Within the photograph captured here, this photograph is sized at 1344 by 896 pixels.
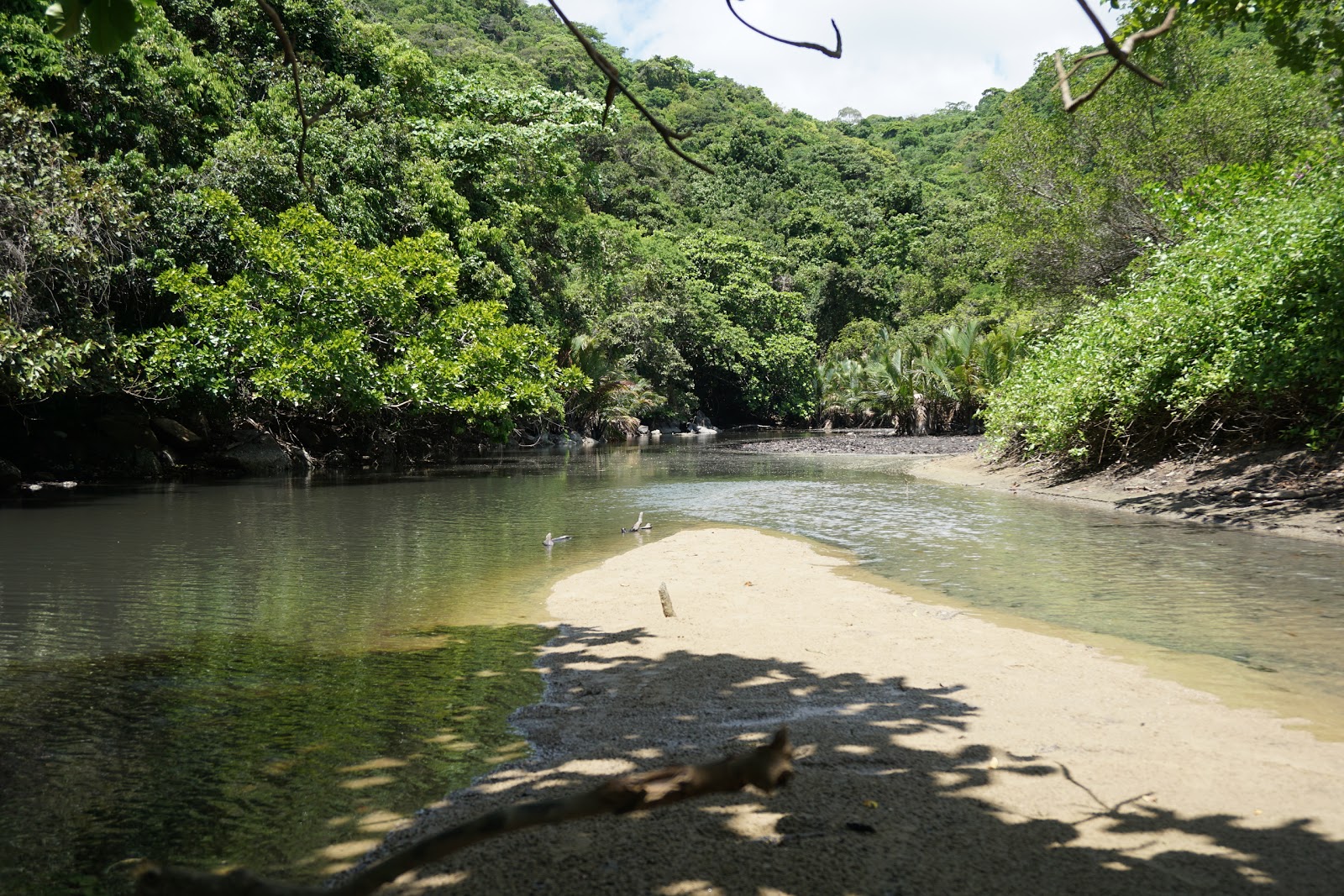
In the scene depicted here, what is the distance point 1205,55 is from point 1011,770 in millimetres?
25655

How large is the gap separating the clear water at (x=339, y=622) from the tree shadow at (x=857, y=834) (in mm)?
602

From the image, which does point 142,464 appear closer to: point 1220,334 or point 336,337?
point 336,337

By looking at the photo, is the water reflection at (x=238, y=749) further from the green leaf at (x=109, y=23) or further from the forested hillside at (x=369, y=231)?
the forested hillside at (x=369, y=231)

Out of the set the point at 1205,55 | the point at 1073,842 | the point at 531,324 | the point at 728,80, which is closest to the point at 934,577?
the point at 1073,842

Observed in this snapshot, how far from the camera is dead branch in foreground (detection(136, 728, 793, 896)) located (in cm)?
158

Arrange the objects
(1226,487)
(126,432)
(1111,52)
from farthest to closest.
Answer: (126,432) → (1226,487) → (1111,52)

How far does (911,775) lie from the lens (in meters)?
4.05

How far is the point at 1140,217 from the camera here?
2242 centimetres

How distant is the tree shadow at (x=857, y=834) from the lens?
10.2 feet

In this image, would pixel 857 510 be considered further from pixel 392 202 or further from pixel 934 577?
pixel 392 202

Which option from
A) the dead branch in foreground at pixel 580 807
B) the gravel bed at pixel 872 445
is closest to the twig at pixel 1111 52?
the dead branch in foreground at pixel 580 807

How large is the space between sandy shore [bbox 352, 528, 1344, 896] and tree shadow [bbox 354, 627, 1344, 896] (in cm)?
1

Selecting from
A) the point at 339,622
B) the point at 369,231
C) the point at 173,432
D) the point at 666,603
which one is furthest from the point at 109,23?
the point at 173,432

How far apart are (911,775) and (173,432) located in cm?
2334
